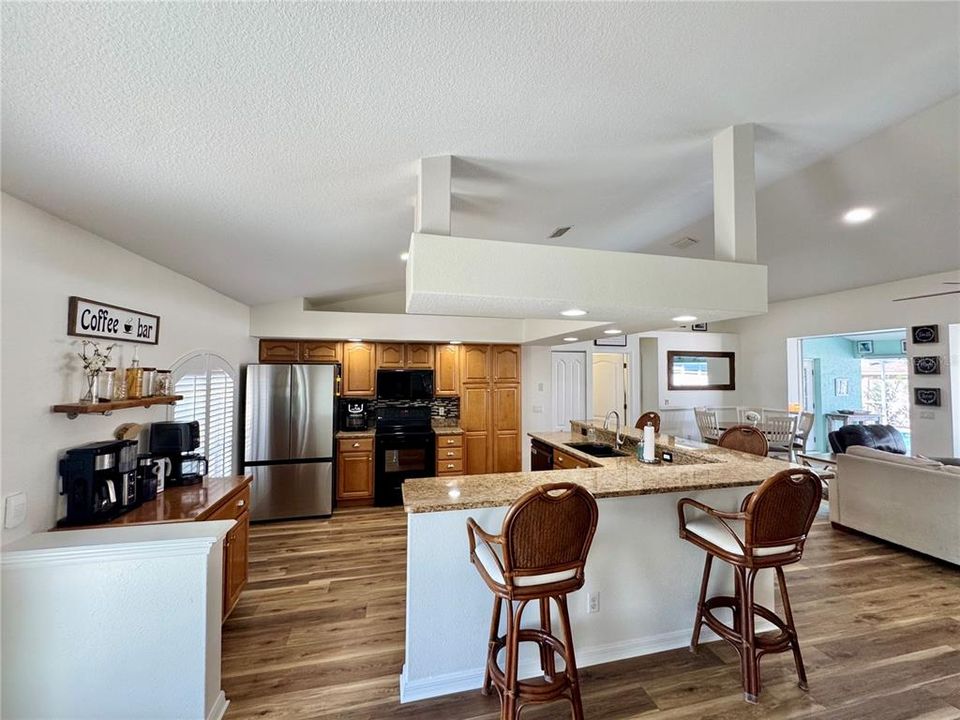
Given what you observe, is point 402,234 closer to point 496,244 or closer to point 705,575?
point 496,244

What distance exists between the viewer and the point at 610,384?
7.16 meters

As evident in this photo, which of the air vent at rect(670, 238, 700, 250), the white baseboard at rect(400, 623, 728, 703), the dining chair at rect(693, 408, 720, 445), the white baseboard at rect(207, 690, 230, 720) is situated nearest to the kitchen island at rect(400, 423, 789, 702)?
the white baseboard at rect(400, 623, 728, 703)

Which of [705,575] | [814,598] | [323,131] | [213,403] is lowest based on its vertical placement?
[814,598]

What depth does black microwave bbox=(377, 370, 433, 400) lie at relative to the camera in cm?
504

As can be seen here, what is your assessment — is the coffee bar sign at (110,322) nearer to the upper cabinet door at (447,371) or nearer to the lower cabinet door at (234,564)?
the lower cabinet door at (234,564)

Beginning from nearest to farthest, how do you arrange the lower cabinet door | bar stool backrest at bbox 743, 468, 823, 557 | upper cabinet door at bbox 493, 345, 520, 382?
bar stool backrest at bbox 743, 468, 823, 557, the lower cabinet door, upper cabinet door at bbox 493, 345, 520, 382

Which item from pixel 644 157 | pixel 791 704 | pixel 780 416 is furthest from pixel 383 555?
pixel 780 416

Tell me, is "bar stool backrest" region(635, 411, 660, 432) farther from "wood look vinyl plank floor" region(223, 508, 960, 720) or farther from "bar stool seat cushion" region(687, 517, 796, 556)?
"bar stool seat cushion" region(687, 517, 796, 556)

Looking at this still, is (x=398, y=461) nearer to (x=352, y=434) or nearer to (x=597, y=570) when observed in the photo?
(x=352, y=434)

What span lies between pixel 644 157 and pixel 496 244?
1.00m

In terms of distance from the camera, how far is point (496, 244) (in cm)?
175

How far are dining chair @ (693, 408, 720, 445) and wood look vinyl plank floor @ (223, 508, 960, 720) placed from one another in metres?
3.18

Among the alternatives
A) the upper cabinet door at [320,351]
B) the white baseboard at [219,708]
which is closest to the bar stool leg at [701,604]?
the white baseboard at [219,708]

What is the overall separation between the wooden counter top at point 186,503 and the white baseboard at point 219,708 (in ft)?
2.65
